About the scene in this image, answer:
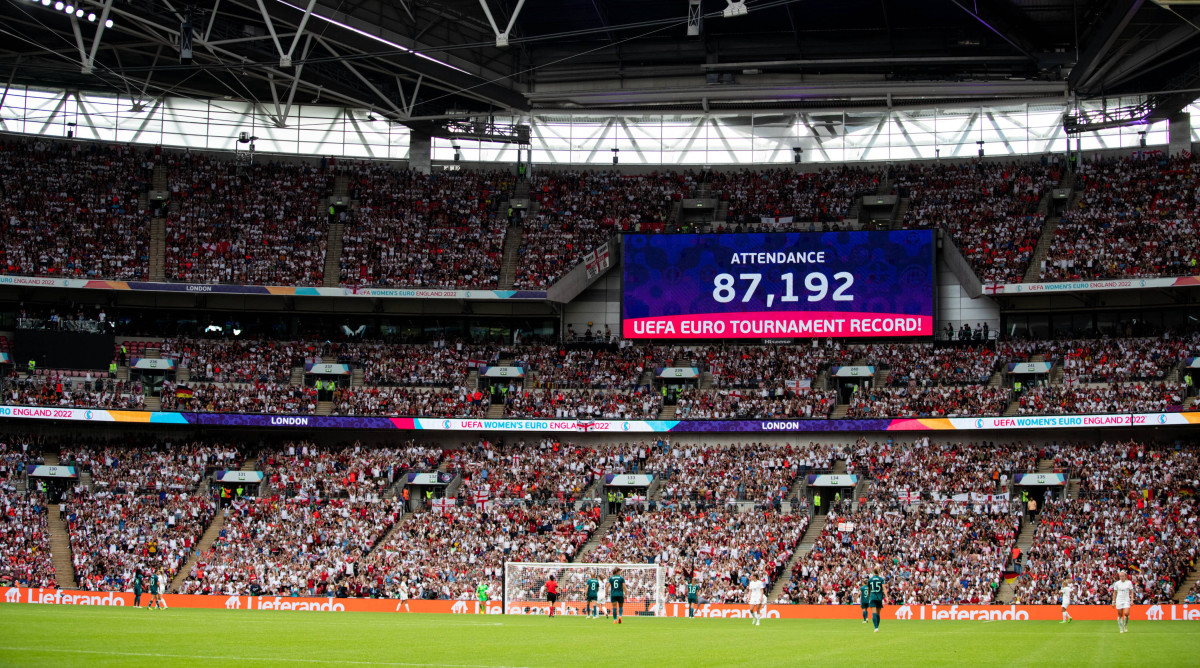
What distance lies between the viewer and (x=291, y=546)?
4525cm

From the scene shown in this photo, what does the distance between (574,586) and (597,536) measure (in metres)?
8.94

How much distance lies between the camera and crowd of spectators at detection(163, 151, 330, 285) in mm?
57188

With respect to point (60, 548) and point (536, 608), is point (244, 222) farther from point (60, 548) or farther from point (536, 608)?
point (536, 608)

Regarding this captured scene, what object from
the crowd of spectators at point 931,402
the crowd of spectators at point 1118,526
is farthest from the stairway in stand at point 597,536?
the crowd of spectators at point 1118,526

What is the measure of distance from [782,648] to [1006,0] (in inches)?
1498

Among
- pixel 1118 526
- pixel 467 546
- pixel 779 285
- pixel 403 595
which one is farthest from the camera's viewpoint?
pixel 779 285

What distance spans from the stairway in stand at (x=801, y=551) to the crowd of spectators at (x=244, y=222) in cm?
2827

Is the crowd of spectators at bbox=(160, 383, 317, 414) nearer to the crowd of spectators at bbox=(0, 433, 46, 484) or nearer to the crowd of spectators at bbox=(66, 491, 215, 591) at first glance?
the crowd of spectators at bbox=(66, 491, 215, 591)

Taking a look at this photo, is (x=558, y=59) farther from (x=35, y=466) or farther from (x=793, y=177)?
(x=35, y=466)

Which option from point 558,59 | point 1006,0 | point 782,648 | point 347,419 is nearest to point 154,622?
point 782,648

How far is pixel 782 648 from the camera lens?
69.8 ft

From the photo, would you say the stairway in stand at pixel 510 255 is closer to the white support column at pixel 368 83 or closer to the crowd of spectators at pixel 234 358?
the white support column at pixel 368 83

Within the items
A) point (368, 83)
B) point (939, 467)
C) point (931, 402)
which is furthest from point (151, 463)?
point (931, 402)

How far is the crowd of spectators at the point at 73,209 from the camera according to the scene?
5550 cm
